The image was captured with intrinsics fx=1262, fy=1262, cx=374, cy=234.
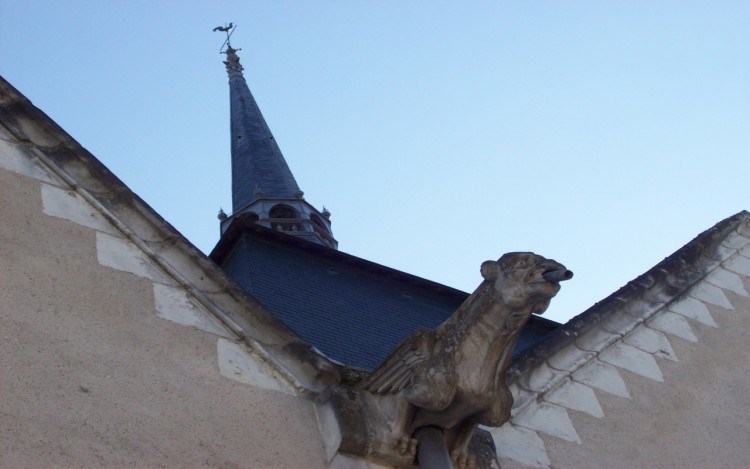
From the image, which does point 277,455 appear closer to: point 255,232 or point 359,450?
point 359,450

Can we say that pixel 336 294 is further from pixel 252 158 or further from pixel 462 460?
pixel 252 158

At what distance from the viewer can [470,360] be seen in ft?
13.6

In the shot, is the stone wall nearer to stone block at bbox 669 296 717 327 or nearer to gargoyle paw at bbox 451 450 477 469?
gargoyle paw at bbox 451 450 477 469

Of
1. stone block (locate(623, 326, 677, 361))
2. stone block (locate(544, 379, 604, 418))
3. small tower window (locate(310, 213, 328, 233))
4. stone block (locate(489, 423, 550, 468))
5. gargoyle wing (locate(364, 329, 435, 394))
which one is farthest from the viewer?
small tower window (locate(310, 213, 328, 233))

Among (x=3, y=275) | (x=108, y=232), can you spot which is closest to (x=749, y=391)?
(x=108, y=232)

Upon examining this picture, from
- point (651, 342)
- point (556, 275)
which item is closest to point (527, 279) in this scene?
point (556, 275)

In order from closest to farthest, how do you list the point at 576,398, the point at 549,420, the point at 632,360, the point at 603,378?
the point at 549,420 < the point at 576,398 < the point at 603,378 < the point at 632,360

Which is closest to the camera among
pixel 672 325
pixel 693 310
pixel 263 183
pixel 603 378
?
pixel 603 378

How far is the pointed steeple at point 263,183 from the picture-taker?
405 inches

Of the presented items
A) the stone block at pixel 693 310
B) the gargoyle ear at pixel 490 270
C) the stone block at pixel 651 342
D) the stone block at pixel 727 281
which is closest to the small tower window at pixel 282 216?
the stone block at pixel 727 281

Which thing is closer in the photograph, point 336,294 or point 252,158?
point 336,294

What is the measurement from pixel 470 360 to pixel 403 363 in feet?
0.75

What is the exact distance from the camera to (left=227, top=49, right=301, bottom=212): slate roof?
11.2 m

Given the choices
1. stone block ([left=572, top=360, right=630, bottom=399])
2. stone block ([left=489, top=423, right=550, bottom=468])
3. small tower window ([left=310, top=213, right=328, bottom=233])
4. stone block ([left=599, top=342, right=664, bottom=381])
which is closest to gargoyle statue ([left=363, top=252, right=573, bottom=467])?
stone block ([left=489, top=423, right=550, bottom=468])
